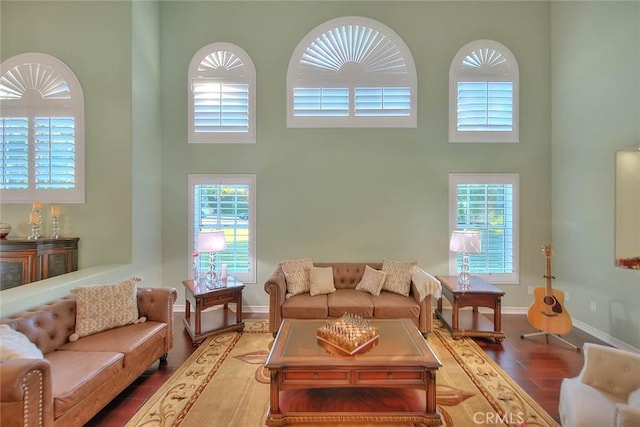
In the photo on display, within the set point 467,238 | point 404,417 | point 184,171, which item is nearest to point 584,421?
point 404,417

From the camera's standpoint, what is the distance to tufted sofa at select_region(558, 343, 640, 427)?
6.23ft

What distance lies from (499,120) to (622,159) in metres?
1.66

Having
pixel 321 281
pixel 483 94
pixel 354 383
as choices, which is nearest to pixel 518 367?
pixel 354 383

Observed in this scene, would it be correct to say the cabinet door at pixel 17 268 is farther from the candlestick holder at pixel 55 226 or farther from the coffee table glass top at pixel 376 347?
the coffee table glass top at pixel 376 347

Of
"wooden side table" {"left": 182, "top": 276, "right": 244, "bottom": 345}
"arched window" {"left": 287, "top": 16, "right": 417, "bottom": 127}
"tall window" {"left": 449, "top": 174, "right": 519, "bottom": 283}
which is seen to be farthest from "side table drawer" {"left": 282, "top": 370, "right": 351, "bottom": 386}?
"arched window" {"left": 287, "top": 16, "right": 417, "bottom": 127}

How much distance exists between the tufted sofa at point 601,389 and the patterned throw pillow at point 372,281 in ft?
7.05

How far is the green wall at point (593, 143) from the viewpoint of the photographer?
351 centimetres

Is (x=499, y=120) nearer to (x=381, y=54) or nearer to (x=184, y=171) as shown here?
(x=381, y=54)

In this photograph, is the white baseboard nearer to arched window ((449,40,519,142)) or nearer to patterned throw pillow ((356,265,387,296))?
patterned throw pillow ((356,265,387,296))

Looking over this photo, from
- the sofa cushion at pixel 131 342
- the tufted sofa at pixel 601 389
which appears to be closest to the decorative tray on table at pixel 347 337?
the tufted sofa at pixel 601 389

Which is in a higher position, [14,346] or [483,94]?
[483,94]

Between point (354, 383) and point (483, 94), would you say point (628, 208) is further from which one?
point (354, 383)

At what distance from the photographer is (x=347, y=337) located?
101 inches

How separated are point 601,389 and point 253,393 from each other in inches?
109
